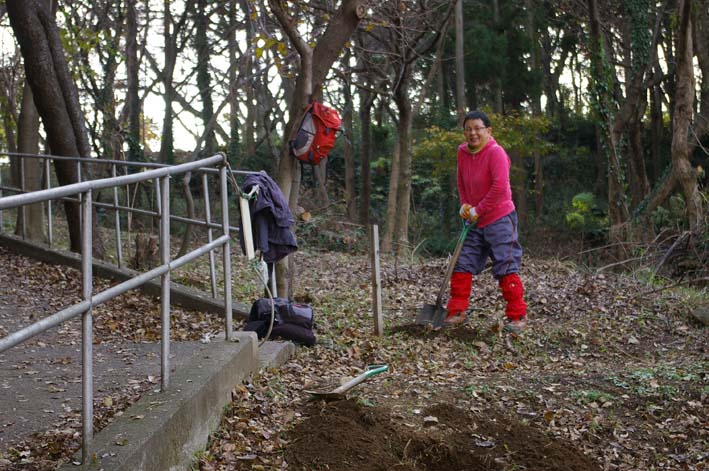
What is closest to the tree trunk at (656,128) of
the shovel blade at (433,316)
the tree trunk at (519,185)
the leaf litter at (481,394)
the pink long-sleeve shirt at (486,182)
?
the tree trunk at (519,185)

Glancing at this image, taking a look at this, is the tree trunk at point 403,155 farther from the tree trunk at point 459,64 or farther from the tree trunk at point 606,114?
the tree trunk at point 459,64

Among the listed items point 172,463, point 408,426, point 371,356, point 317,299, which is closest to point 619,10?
point 317,299

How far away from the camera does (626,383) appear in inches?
249

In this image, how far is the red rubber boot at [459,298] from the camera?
27.5ft

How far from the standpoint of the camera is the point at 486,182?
8.23 meters

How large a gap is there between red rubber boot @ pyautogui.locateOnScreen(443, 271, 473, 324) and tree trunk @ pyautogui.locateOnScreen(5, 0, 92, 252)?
490cm

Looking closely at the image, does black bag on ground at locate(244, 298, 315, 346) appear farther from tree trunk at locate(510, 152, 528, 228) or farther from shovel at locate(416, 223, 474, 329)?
→ tree trunk at locate(510, 152, 528, 228)

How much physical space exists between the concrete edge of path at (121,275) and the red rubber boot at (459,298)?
2.07 m

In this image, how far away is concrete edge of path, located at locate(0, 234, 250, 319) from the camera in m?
8.24

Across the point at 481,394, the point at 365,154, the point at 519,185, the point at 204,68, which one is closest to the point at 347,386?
the point at 481,394

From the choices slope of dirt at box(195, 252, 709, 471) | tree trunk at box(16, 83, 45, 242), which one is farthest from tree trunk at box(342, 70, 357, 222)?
slope of dirt at box(195, 252, 709, 471)

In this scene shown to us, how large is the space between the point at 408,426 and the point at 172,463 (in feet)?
5.85

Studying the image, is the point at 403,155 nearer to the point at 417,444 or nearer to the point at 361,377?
the point at 361,377

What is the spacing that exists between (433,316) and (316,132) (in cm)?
224
